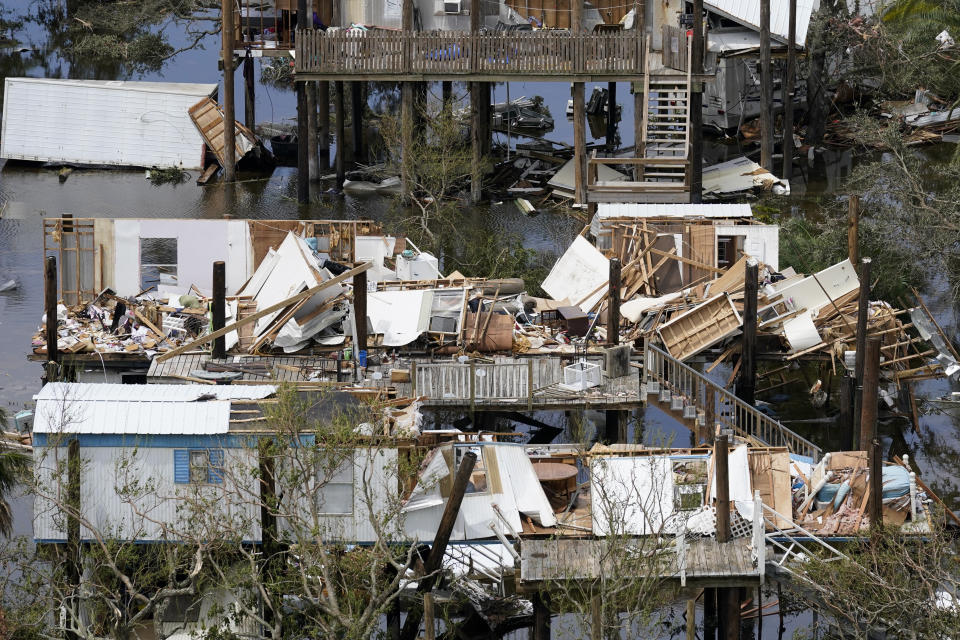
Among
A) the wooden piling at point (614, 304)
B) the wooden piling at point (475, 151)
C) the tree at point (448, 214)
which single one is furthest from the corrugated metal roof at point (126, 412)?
the wooden piling at point (475, 151)

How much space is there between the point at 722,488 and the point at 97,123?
32.0 m

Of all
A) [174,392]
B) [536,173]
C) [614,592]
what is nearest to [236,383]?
[174,392]

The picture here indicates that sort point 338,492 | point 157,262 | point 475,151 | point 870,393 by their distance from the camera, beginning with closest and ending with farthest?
point 338,492 → point 870,393 → point 157,262 → point 475,151

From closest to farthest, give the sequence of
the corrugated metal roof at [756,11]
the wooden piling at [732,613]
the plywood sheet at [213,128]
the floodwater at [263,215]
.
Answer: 1. the wooden piling at [732,613]
2. the floodwater at [263,215]
3. the corrugated metal roof at [756,11]
4. the plywood sheet at [213,128]

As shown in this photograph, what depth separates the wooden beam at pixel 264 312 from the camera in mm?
34219

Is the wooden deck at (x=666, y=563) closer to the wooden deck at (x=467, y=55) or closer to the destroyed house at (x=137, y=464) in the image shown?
the destroyed house at (x=137, y=464)

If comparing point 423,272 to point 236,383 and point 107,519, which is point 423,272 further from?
point 107,519

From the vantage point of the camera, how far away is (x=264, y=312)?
1361 inches

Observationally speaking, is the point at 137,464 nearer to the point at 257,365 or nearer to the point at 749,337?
the point at 257,365

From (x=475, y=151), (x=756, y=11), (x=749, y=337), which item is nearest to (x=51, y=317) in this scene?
(x=749, y=337)

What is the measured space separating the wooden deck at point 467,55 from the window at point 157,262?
28.4ft

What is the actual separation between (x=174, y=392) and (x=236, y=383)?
3483 millimetres

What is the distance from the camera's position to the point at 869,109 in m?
57.7

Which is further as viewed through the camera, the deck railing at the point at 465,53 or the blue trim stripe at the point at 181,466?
the deck railing at the point at 465,53
